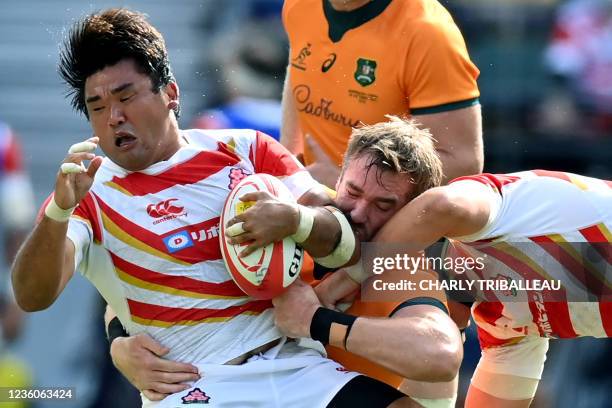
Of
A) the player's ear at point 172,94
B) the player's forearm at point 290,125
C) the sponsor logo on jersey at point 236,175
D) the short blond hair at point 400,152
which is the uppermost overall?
the player's ear at point 172,94

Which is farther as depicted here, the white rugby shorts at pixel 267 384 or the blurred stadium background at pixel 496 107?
the blurred stadium background at pixel 496 107

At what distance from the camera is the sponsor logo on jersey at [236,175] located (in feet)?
15.3

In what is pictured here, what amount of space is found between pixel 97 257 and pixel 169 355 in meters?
0.46

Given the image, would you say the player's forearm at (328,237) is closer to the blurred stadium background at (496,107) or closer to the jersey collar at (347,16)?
the jersey collar at (347,16)

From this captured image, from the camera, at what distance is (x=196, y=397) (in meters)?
4.42

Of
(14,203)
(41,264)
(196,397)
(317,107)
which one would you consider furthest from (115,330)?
(14,203)

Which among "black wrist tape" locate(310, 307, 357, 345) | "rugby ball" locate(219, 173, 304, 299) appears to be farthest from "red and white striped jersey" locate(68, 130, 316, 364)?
"black wrist tape" locate(310, 307, 357, 345)

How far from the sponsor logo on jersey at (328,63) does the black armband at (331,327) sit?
169 centimetres

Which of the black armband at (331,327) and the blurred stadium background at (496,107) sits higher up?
the black armband at (331,327)

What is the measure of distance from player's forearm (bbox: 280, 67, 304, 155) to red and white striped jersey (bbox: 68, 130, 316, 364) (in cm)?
145

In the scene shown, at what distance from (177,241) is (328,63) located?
1.56 meters

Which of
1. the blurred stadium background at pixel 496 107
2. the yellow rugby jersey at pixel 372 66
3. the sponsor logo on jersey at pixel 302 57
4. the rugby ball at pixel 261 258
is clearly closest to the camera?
the rugby ball at pixel 261 258

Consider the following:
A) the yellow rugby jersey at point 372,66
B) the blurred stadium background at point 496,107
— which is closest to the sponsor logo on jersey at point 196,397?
the yellow rugby jersey at point 372,66

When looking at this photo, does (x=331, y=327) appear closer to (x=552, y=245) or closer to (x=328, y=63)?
(x=552, y=245)
